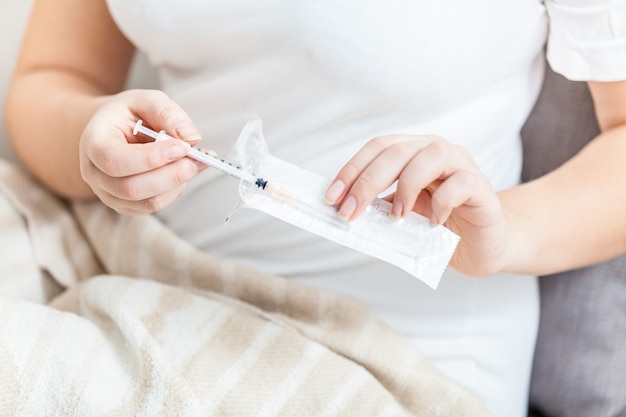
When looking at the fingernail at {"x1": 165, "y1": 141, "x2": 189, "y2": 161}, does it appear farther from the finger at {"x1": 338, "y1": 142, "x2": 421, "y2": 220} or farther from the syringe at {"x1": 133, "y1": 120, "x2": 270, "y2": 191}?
the finger at {"x1": 338, "y1": 142, "x2": 421, "y2": 220}

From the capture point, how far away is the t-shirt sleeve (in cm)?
65

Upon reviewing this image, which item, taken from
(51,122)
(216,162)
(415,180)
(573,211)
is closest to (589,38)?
(573,211)

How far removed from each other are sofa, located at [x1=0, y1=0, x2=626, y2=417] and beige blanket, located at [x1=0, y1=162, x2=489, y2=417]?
0.19 metres

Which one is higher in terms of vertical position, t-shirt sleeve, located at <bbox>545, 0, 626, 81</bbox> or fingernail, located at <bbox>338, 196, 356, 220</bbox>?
t-shirt sleeve, located at <bbox>545, 0, 626, 81</bbox>

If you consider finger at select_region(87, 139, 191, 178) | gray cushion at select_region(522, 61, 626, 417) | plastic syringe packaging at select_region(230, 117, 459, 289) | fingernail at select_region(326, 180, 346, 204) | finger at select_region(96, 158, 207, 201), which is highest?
finger at select_region(87, 139, 191, 178)

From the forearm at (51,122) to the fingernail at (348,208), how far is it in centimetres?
31

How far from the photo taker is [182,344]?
65 centimetres

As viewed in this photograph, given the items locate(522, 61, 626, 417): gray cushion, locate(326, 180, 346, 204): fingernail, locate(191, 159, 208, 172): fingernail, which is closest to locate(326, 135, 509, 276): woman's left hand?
locate(326, 180, 346, 204): fingernail

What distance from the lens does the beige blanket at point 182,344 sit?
589 mm

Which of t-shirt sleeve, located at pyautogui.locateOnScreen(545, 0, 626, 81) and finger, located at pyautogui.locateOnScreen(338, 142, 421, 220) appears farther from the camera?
t-shirt sleeve, located at pyautogui.locateOnScreen(545, 0, 626, 81)

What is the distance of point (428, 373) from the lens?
680 millimetres

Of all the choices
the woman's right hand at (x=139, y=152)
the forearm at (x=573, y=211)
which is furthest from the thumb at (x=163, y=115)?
the forearm at (x=573, y=211)

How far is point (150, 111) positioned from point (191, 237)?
10.7 inches

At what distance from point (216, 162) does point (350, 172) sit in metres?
0.10
